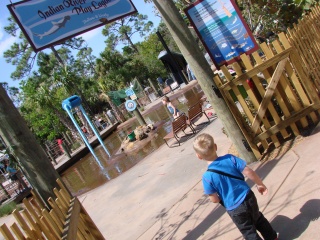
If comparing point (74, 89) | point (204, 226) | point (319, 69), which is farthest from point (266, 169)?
point (74, 89)

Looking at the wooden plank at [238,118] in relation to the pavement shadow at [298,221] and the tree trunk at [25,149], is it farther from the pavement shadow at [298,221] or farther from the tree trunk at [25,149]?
the tree trunk at [25,149]

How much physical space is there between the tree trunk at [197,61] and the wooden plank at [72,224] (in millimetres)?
2811

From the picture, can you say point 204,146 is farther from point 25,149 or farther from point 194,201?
point 194,201

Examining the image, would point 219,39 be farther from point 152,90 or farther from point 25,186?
point 152,90

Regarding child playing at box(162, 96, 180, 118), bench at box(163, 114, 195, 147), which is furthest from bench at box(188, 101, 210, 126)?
child playing at box(162, 96, 180, 118)

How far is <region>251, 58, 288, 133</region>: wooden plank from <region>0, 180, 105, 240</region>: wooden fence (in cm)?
305

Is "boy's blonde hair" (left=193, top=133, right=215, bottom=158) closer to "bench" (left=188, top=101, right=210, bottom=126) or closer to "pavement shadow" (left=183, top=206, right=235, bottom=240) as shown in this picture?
"pavement shadow" (left=183, top=206, right=235, bottom=240)

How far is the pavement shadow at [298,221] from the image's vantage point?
330cm

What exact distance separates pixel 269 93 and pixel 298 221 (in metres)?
2.45

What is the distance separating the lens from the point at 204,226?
4.45 meters

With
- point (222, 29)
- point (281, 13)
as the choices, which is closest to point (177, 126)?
point (222, 29)

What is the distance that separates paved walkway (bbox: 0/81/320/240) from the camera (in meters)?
3.67

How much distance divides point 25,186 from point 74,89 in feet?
60.2

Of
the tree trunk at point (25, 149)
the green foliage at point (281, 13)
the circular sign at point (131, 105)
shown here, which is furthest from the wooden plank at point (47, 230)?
the circular sign at point (131, 105)
